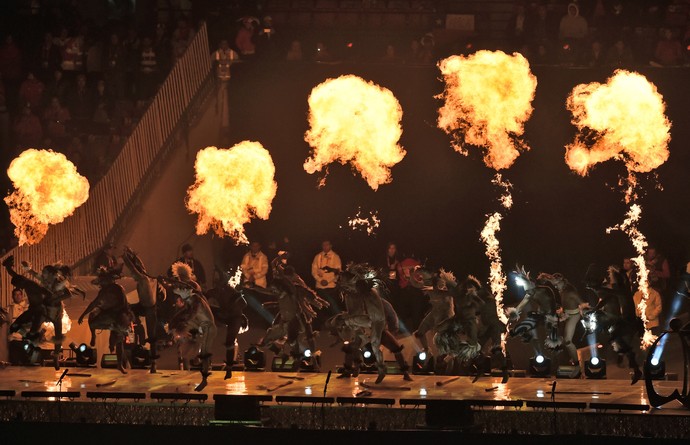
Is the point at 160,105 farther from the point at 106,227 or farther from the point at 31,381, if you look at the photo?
the point at 31,381

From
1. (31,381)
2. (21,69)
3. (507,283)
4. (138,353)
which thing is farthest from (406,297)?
(21,69)

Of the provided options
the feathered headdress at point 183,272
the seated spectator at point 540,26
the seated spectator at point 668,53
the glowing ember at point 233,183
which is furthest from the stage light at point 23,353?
the seated spectator at point 668,53

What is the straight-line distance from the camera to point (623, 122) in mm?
32531

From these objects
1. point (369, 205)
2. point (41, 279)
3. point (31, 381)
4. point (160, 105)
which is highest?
point (160, 105)

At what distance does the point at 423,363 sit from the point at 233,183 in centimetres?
594

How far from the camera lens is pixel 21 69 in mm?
37281

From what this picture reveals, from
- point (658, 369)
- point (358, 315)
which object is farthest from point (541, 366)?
point (358, 315)

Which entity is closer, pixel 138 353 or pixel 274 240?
pixel 138 353

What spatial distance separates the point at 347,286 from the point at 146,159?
835cm

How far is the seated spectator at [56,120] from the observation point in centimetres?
3547

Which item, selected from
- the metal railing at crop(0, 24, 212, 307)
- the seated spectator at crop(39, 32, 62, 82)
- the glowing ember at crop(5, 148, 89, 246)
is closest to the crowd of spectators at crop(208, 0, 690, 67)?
the metal railing at crop(0, 24, 212, 307)

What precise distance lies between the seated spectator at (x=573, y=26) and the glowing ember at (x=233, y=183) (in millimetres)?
6705

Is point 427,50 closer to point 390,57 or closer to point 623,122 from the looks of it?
point 390,57

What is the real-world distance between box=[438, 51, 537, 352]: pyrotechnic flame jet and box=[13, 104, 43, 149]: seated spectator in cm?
846
